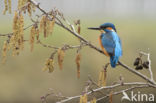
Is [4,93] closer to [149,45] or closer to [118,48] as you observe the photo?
[149,45]

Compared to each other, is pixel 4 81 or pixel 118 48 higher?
pixel 118 48

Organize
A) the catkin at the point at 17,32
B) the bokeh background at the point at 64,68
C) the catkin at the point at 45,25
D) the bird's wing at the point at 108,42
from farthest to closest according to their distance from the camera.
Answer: the bokeh background at the point at 64,68
the bird's wing at the point at 108,42
the catkin at the point at 45,25
the catkin at the point at 17,32

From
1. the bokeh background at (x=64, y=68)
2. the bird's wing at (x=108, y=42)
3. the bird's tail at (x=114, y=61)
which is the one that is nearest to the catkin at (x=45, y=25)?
the bird's tail at (x=114, y=61)

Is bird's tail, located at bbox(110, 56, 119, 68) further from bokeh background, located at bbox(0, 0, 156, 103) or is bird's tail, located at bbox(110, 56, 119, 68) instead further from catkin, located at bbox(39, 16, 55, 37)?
bokeh background, located at bbox(0, 0, 156, 103)

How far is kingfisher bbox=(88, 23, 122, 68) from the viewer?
420 centimetres

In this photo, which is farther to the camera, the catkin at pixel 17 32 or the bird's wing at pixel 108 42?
the bird's wing at pixel 108 42

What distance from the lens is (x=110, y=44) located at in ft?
14.9

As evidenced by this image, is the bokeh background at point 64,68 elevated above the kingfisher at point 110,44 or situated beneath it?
situated beneath

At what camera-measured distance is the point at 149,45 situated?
40.8 feet

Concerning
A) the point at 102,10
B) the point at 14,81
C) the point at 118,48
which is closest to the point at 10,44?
the point at 118,48

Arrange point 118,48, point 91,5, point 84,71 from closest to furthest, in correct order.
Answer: point 118,48
point 84,71
point 91,5

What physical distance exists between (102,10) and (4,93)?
13198 millimetres

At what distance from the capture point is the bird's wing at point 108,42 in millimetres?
4352

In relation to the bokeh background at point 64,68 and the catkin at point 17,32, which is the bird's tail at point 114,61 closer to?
the catkin at point 17,32
